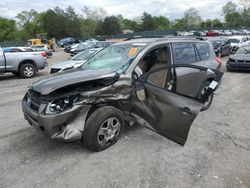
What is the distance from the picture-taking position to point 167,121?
3879 mm

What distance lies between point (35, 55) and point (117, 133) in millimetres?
9702

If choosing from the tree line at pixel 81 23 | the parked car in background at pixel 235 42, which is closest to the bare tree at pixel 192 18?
the tree line at pixel 81 23

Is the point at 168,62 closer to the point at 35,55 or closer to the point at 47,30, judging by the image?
the point at 35,55

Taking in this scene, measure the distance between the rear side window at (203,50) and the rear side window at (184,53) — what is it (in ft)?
0.82

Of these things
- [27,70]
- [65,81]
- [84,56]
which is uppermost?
[65,81]

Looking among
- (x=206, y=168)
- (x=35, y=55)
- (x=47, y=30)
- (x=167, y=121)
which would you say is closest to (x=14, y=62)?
(x=35, y=55)

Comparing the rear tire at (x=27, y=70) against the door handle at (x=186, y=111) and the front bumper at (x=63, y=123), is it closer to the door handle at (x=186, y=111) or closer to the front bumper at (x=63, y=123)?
the front bumper at (x=63, y=123)

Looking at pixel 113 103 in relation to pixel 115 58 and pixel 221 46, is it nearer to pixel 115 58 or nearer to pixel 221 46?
pixel 115 58

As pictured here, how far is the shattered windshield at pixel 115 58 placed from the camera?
13.9 feet

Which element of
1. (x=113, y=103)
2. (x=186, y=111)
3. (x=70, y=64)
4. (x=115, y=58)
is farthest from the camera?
(x=70, y=64)

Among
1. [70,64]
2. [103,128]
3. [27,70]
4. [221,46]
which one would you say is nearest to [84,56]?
[70,64]

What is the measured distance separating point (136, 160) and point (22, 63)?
10131mm

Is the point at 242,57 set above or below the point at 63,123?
below

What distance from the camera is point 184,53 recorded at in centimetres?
519
